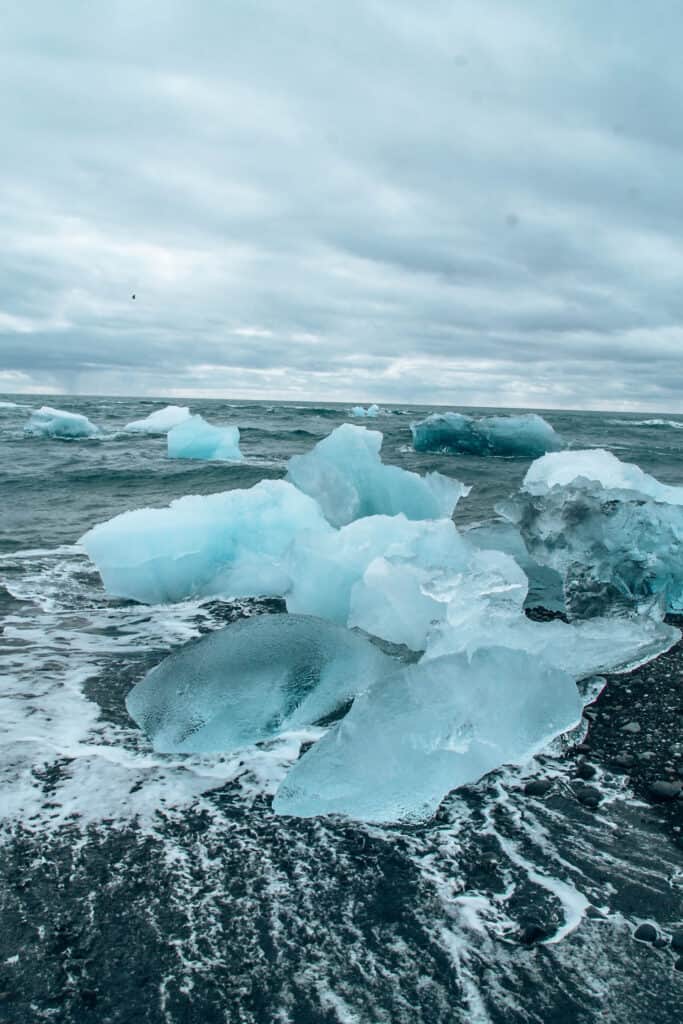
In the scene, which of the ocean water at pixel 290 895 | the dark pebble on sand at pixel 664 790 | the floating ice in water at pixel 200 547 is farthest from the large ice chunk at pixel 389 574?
the dark pebble on sand at pixel 664 790

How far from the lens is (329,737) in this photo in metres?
2.93

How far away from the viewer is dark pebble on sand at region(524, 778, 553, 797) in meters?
2.80

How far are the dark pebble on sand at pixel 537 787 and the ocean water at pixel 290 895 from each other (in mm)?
30

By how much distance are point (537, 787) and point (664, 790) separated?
0.51 m

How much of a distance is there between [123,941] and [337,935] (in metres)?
0.62

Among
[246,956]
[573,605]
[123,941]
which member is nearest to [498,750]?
[246,956]

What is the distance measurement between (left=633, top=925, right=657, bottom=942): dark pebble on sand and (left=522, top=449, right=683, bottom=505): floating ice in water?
4.80 meters

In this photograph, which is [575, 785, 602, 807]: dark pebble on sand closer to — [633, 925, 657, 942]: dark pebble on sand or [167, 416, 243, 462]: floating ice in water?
[633, 925, 657, 942]: dark pebble on sand

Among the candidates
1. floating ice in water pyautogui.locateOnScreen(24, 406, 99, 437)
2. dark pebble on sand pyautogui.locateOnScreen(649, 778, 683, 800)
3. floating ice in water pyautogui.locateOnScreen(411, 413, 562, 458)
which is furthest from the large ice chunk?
floating ice in water pyautogui.locateOnScreen(24, 406, 99, 437)

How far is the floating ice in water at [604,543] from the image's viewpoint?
16.8 ft

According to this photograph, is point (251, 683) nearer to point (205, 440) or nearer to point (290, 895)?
point (290, 895)

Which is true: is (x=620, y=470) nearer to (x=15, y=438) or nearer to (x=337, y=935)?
(x=337, y=935)

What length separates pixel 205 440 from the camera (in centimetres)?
1600

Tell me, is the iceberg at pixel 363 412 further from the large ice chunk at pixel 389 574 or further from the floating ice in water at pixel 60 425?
the large ice chunk at pixel 389 574
